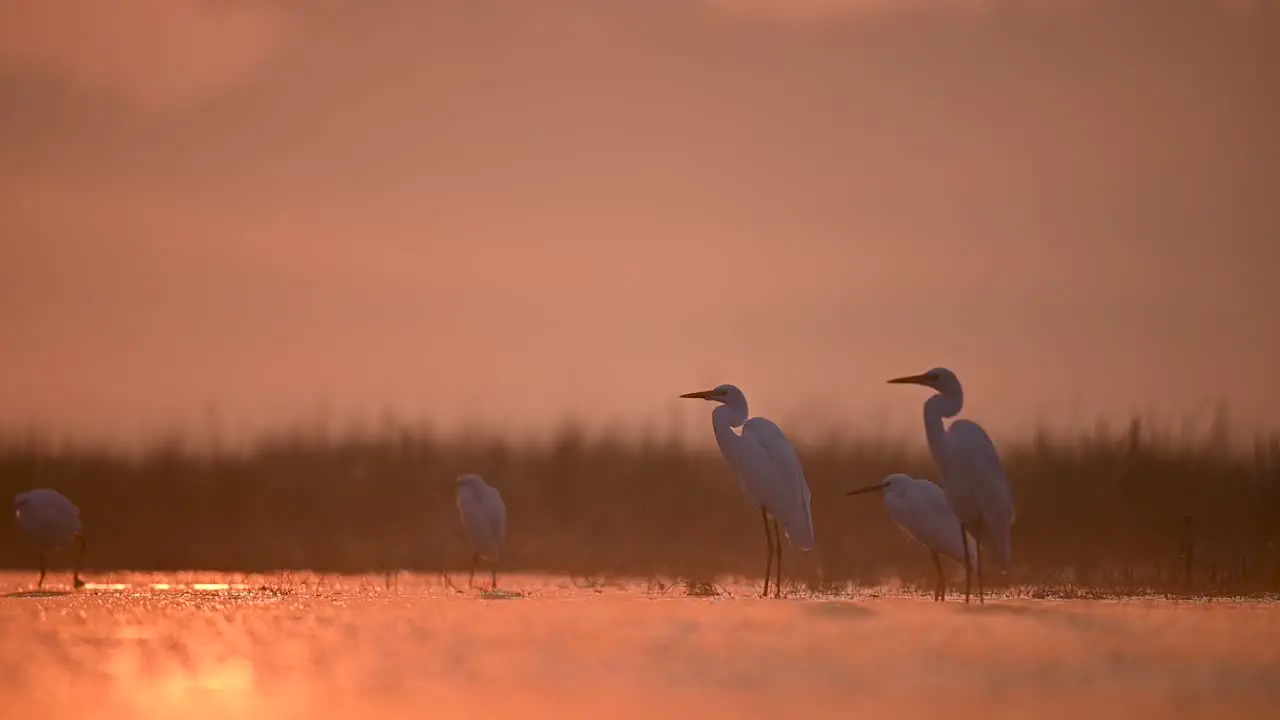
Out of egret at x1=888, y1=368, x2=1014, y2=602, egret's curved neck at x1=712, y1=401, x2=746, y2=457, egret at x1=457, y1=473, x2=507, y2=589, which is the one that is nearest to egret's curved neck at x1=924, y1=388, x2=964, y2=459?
egret at x1=888, y1=368, x2=1014, y2=602

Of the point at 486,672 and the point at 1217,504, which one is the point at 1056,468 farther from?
the point at 486,672

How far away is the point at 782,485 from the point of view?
12.2 m

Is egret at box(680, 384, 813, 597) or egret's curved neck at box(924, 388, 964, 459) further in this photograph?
egret at box(680, 384, 813, 597)

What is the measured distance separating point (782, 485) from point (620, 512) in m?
7.16

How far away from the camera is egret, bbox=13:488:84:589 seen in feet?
45.5

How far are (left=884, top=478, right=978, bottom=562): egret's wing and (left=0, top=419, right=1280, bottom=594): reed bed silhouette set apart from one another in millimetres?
1400

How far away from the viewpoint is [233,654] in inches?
289

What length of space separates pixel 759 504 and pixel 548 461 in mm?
9040

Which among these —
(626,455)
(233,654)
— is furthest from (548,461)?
(233,654)

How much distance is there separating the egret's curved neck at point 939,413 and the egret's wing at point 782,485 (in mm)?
1373

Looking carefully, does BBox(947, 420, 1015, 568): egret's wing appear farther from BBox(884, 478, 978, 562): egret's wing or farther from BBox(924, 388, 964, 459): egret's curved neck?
BBox(884, 478, 978, 562): egret's wing

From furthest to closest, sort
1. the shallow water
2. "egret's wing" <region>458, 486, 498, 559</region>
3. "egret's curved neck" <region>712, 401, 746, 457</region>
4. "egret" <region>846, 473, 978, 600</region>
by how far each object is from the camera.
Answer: "egret's wing" <region>458, 486, 498, 559</region>
"egret's curved neck" <region>712, 401, 746, 457</region>
"egret" <region>846, 473, 978, 600</region>
the shallow water

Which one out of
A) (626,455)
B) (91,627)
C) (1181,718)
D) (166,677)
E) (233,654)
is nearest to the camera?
(1181,718)

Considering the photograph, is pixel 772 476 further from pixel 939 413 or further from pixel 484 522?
pixel 484 522
